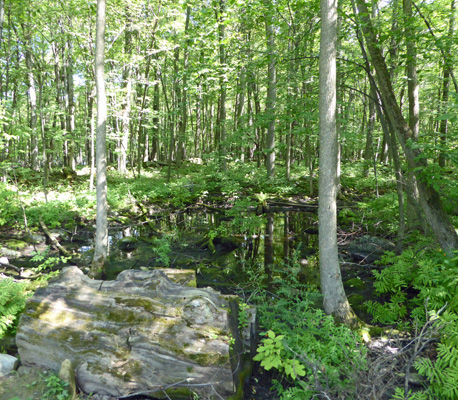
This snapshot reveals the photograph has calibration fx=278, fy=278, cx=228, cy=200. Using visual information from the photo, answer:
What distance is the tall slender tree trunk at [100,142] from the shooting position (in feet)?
24.1

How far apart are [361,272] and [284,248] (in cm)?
320

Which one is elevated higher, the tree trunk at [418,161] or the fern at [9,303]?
the tree trunk at [418,161]

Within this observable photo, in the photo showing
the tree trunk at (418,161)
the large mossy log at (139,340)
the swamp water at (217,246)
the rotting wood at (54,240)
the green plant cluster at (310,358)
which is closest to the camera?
the green plant cluster at (310,358)

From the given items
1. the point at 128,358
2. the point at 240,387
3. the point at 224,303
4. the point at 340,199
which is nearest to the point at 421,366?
the point at 240,387

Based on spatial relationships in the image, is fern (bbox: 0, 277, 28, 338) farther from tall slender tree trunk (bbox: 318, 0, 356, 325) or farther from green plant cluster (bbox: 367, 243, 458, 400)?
green plant cluster (bbox: 367, 243, 458, 400)

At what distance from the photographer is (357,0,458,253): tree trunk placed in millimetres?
5477

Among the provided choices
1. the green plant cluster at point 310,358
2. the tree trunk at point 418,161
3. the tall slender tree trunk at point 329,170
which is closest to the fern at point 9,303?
the green plant cluster at point 310,358

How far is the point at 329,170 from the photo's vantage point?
14.9 feet

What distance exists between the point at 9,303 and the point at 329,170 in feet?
18.1

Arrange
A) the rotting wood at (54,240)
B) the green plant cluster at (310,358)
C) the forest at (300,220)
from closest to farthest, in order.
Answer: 1. the green plant cluster at (310,358)
2. the forest at (300,220)
3. the rotting wood at (54,240)

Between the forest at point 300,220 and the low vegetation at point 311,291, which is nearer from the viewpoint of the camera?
the low vegetation at point 311,291

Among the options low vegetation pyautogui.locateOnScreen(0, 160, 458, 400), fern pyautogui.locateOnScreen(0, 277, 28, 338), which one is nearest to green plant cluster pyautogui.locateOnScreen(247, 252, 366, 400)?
low vegetation pyautogui.locateOnScreen(0, 160, 458, 400)

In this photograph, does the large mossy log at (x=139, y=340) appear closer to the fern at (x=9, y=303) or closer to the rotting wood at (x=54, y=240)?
the fern at (x=9, y=303)

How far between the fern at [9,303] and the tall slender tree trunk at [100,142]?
117 inches
